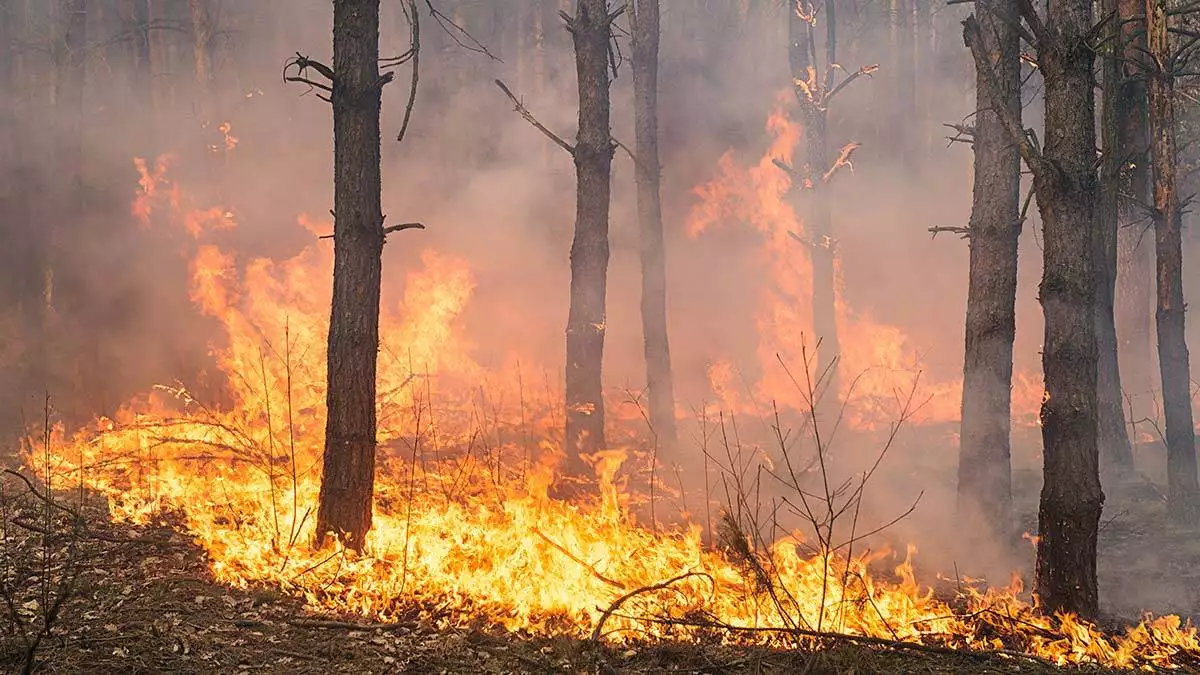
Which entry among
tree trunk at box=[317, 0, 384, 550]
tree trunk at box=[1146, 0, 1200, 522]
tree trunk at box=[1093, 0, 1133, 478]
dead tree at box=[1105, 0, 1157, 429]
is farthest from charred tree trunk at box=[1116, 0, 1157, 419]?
tree trunk at box=[317, 0, 384, 550]

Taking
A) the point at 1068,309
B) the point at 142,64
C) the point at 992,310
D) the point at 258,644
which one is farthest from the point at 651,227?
the point at 142,64

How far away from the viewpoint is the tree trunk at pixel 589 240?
1018 cm

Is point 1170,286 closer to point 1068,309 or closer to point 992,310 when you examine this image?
point 992,310

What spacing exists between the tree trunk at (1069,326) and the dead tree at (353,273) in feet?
16.6

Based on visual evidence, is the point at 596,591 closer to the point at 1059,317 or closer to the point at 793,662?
the point at 793,662

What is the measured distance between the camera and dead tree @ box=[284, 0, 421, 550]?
7.03 metres

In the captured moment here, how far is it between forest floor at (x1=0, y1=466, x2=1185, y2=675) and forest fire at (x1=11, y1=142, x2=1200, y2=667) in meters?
0.21

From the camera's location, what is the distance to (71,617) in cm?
521

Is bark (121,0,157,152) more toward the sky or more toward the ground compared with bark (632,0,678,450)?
more toward the sky

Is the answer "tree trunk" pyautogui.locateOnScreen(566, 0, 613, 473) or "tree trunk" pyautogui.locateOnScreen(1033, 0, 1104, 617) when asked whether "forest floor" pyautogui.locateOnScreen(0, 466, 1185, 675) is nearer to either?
"tree trunk" pyautogui.locateOnScreen(1033, 0, 1104, 617)

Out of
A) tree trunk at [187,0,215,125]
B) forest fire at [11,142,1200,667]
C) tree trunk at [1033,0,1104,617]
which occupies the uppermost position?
tree trunk at [187,0,215,125]

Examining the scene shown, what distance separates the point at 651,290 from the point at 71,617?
9.30m

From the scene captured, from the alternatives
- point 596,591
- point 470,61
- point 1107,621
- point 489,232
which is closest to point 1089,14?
point 1107,621

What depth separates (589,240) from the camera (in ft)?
33.6
